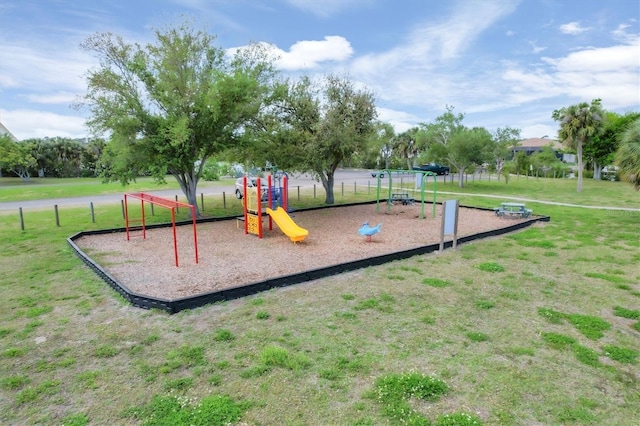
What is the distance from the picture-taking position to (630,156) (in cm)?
1330

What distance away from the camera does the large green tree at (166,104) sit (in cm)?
1234

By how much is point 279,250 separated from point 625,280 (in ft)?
24.0

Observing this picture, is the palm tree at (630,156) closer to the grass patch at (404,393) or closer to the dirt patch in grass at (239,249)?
the dirt patch in grass at (239,249)

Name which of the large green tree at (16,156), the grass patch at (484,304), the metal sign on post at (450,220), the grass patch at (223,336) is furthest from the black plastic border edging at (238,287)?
the large green tree at (16,156)

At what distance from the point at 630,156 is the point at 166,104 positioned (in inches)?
634

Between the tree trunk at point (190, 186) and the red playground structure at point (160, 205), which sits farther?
the tree trunk at point (190, 186)

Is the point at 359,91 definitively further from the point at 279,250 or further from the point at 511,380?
the point at 511,380

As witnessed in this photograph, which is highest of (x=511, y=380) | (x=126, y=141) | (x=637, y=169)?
(x=126, y=141)

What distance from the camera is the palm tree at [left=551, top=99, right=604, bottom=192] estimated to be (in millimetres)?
24406

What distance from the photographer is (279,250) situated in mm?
9750

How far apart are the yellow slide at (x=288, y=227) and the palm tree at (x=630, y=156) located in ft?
38.0

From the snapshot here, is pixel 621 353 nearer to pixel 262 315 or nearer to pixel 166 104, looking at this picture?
pixel 262 315

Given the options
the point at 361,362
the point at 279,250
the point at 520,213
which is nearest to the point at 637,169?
the point at 520,213

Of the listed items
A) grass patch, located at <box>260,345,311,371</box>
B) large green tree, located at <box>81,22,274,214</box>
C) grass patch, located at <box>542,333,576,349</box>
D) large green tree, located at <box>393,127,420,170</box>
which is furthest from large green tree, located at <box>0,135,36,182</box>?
grass patch, located at <box>542,333,576,349</box>
